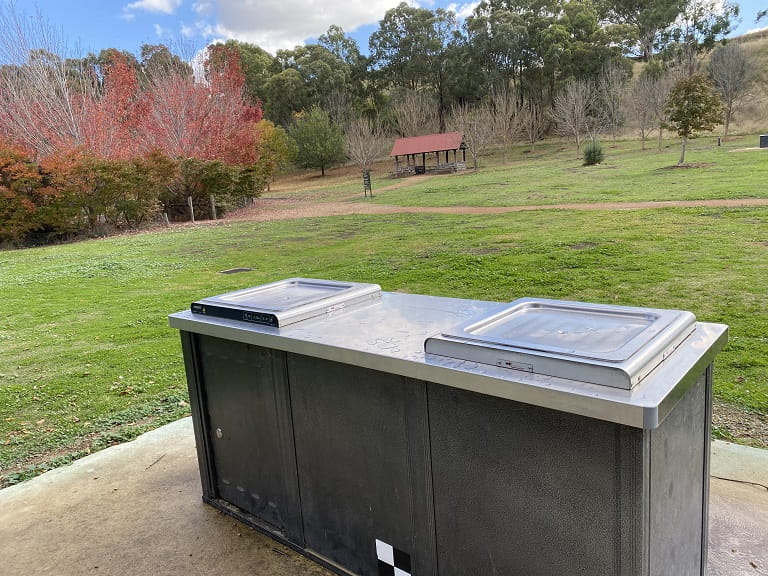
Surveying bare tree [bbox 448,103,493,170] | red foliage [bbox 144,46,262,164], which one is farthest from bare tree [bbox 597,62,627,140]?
red foliage [bbox 144,46,262,164]

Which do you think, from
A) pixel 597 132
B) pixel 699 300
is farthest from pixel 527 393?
pixel 597 132

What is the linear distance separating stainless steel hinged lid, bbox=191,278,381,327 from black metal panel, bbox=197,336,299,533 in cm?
15

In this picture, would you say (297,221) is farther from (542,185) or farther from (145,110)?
(145,110)

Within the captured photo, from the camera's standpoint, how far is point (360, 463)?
2309mm

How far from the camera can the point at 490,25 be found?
52.2m

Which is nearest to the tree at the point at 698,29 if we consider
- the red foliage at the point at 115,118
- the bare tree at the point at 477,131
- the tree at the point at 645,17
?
the tree at the point at 645,17

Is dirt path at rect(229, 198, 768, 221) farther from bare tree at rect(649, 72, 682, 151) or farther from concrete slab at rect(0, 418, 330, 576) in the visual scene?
bare tree at rect(649, 72, 682, 151)

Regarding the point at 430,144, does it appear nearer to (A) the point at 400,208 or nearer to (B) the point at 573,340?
(A) the point at 400,208

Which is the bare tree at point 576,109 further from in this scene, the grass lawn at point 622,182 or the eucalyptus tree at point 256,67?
the eucalyptus tree at point 256,67

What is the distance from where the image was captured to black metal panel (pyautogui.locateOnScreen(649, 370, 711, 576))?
170 cm

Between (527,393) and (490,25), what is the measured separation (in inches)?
2233

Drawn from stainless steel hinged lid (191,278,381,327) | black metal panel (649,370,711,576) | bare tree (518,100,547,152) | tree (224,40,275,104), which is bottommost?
black metal panel (649,370,711,576)

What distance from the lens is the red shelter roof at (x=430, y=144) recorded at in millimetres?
40062

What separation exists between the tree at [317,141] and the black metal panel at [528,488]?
45.6 meters
